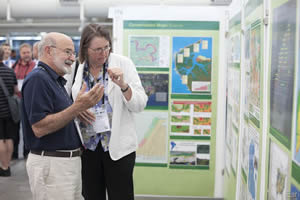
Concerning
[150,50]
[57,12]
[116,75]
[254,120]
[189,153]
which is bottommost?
[189,153]

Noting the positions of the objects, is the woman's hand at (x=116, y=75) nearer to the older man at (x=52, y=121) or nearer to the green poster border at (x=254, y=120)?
the older man at (x=52, y=121)

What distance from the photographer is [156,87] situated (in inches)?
153

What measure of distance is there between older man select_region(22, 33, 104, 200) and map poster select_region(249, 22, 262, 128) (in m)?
0.87

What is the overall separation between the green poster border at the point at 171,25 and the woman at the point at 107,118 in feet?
4.59

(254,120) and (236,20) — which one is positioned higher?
(236,20)

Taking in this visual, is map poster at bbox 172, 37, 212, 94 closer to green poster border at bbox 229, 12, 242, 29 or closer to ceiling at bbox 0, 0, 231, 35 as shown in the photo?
green poster border at bbox 229, 12, 242, 29

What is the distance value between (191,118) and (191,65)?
1.81ft

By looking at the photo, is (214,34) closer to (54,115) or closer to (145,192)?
(145,192)

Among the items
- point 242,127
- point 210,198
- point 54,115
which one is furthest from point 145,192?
point 54,115

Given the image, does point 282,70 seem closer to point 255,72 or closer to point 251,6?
point 255,72

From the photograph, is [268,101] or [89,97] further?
[89,97]

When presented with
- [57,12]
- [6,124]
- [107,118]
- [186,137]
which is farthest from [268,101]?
[57,12]

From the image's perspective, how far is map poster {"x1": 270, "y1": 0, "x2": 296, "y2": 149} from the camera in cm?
145

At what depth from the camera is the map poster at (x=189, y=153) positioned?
393cm
